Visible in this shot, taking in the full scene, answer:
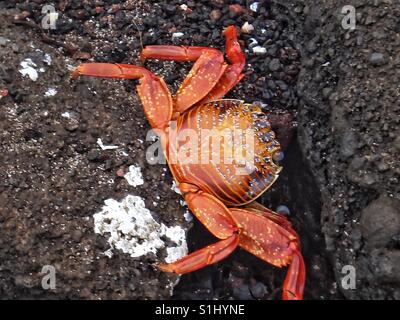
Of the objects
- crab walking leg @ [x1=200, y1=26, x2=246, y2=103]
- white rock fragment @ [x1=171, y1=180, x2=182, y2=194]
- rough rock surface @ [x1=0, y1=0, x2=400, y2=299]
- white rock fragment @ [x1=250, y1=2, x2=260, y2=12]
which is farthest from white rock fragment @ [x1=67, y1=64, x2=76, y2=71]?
white rock fragment @ [x1=250, y1=2, x2=260, y2=12]

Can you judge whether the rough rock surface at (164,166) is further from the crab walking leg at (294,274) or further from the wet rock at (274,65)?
the crab walking leg at (294,274)

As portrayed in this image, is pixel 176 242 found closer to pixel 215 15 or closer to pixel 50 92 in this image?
pixel 50 92

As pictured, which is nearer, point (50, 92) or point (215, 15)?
point (50, 92)

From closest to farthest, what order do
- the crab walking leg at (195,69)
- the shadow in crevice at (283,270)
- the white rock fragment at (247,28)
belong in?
the shadow in crevice at (283,270) → the crab walking leg at (195,69) → the white rock fragment at (247,28)

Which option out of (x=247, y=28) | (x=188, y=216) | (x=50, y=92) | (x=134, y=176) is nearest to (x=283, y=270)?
(x=188, y=216)

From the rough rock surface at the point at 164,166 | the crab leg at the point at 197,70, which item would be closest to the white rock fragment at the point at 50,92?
the rough rock surface at the point at 164,166

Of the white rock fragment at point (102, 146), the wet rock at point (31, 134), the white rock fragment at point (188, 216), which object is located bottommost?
the white rock fragment at point (188, 216)

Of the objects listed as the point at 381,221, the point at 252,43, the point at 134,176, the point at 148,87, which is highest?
the point at 252,43
